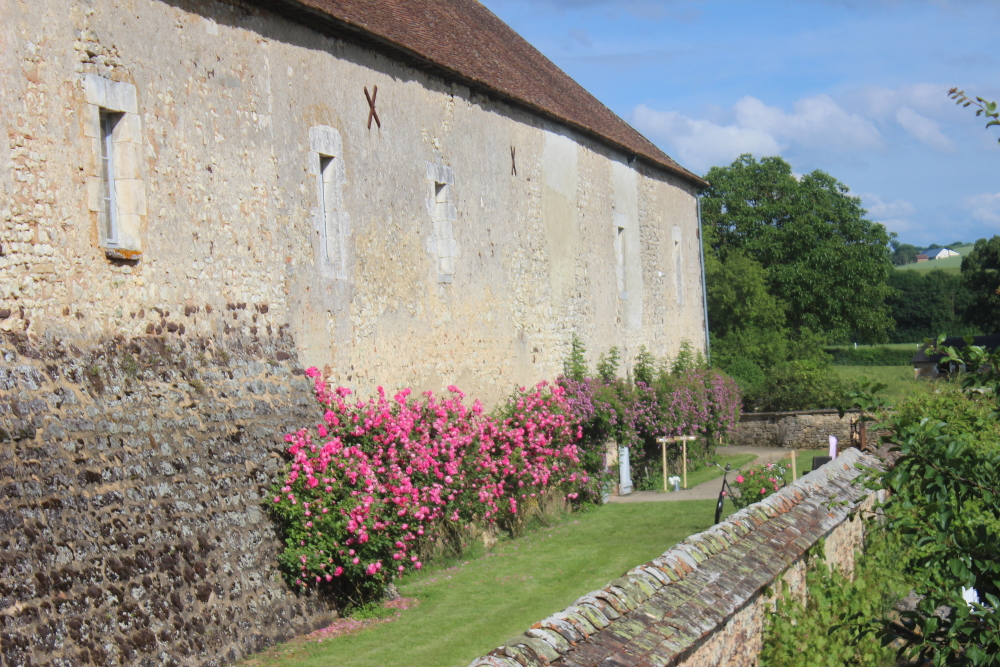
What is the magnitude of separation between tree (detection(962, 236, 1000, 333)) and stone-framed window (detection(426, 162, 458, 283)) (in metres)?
39.9

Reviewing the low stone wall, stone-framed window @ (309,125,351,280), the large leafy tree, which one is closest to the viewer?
stone-framed window @ (309,125,351,280)

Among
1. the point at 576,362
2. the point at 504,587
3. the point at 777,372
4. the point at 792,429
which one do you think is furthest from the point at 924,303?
the point at 504,587

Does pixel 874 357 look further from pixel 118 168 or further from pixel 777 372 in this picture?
pixel 118 168

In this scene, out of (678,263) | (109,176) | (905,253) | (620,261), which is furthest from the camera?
(905,253)

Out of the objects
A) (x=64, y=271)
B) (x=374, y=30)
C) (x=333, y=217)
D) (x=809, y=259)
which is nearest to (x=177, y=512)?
(x=64, y=271)

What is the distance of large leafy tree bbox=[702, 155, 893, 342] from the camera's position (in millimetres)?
37594

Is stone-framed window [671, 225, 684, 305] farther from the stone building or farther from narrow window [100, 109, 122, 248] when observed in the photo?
narrow window [100, 109, 122, 248]

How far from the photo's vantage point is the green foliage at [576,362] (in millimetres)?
15695

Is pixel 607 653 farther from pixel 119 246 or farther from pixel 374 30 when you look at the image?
pixel 374 30

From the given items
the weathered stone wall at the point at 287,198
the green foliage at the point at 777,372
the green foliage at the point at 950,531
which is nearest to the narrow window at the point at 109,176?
the weathered stone wall at the point at 287,198

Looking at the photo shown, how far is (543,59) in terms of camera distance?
19125 mm

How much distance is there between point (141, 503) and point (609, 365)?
444 inches

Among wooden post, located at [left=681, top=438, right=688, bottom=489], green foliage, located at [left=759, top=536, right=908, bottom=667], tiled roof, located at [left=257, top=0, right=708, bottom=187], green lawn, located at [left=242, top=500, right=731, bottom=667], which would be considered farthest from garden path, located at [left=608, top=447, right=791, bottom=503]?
green foliage, located at [left=759, top=536, right=908, bottom=667]

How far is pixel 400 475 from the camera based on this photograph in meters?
9.09
